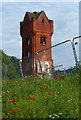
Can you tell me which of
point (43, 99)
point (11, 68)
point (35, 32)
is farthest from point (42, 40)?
point (43, 99)

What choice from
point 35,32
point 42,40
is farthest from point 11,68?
point 42,40

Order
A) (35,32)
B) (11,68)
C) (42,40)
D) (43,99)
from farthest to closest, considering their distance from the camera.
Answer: (42,40)
(35,32)
(11,68)
(43,99)

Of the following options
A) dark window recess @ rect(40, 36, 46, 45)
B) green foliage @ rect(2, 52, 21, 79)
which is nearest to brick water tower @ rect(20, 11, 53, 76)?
dark window recess @ rect(40, 36, 46, 45)

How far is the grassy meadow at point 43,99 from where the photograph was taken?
5.33 metres

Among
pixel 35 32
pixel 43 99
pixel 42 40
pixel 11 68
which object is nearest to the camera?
pixel 43 99

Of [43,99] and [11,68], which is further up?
[11,68]

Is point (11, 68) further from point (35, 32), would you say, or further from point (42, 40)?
point (42, 40)

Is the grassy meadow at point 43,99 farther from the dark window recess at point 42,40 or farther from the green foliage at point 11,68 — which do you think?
the dark window recess at point 42,40

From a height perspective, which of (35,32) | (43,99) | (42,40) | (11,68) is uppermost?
(35,32)

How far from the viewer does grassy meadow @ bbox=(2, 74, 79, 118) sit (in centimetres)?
533

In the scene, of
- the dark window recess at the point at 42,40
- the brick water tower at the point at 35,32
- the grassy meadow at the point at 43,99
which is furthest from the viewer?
the dark window recess at the point at 42,40

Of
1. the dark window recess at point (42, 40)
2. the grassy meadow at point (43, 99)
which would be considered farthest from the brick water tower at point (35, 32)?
the grassy meadow at point (43, 99)

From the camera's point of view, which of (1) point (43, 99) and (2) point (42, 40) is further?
(2) point (42, 40)

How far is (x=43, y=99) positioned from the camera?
5.91m
